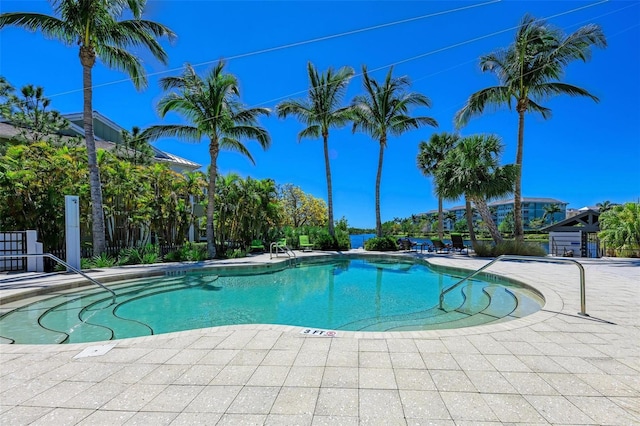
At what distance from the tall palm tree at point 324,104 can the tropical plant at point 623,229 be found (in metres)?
14.1

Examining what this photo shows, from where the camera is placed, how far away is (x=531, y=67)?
14148 mm

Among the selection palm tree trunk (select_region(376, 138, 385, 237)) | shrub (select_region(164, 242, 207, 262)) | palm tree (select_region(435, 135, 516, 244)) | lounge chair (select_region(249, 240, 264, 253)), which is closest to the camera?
shrub (select_region(164, 242, 207, 262))

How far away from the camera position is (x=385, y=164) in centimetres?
1825

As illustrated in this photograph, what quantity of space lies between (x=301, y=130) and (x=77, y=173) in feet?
37.6

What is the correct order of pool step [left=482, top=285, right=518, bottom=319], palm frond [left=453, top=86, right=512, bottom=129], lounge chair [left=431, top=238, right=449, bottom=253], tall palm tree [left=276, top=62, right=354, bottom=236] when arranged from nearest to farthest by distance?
pool step [left=482, top=285, right=518, bottom=319]
palm frond [left=453, top=86, right=512, bottom=129]
lounge chair [left=431, top=238, right=449, bottom=253]
tall palm tree [left=276, top=62, right=354, bottom=236]

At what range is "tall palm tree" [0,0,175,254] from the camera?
9.76 meters

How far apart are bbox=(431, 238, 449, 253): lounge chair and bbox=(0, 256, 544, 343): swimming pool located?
7.47 meters

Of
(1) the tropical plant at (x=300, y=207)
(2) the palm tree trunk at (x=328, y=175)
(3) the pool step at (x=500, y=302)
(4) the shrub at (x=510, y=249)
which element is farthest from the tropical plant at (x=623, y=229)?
(1) the tropical plant at (x=300, y=207)

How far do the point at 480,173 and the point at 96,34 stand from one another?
16.9 m

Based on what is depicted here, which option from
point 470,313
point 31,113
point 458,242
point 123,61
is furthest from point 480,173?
point 31,113

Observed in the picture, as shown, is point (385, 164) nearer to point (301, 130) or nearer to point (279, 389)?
point (301, 130)

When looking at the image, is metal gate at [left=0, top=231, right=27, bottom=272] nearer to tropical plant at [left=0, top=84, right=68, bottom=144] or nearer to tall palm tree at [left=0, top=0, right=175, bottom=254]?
tall palm tree at [left=0, top=0, right=175, bottom=254]

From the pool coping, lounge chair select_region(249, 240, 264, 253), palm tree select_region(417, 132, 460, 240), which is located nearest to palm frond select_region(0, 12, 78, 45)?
the pool coping

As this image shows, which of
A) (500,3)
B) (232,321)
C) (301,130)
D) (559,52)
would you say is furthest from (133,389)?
(559,52)
